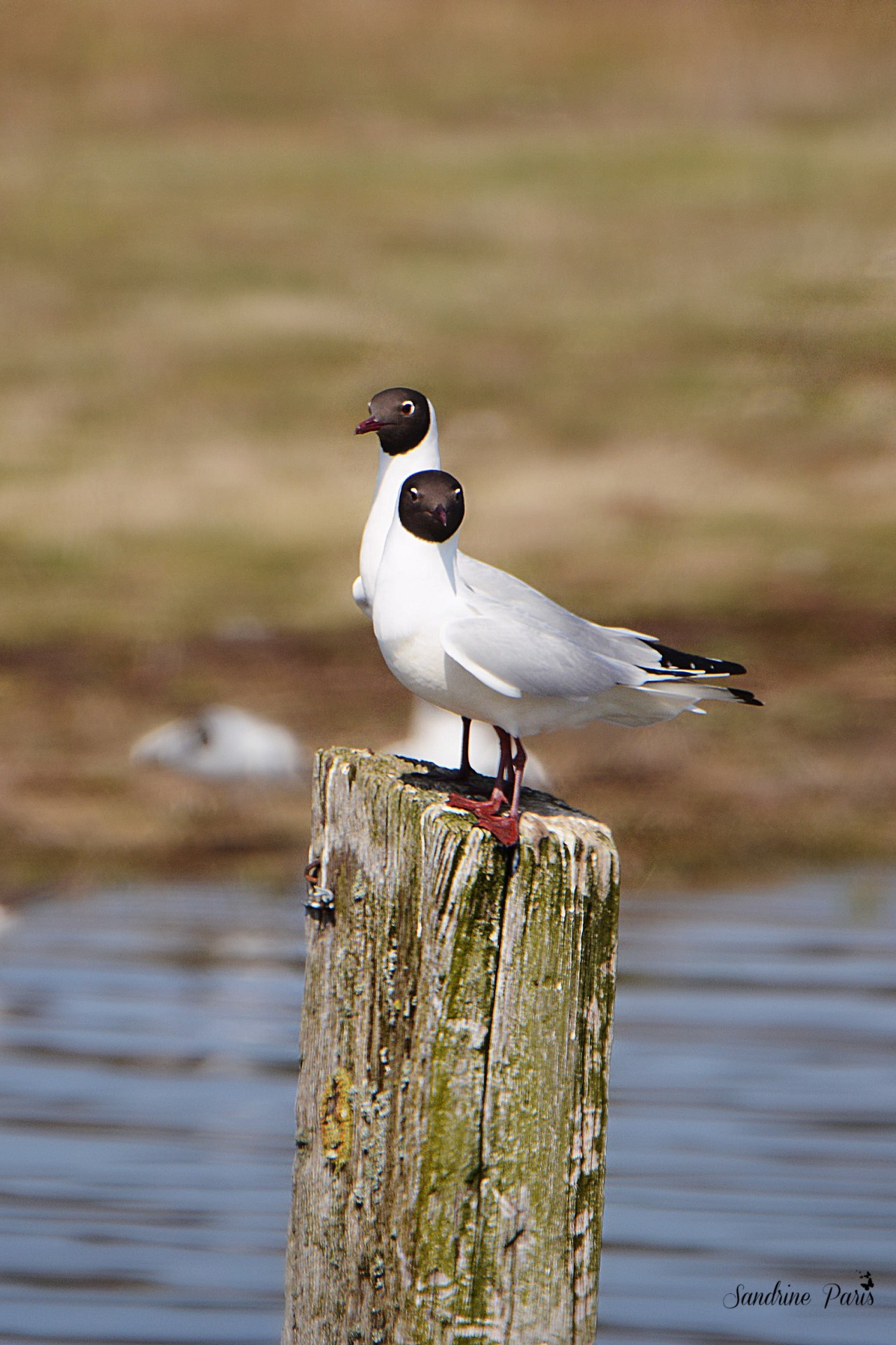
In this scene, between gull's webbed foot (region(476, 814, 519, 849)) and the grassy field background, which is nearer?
gull's webbed foot (region(476, 814, 519, 849))

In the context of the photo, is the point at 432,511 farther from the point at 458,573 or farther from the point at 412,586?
the point at 458,573

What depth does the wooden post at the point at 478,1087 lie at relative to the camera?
4102 millimetres

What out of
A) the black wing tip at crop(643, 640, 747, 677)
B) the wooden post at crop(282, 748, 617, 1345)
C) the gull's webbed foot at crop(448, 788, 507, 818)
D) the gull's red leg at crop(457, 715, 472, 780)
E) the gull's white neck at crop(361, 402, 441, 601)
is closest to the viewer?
the wooden post at crop(282, 748, 617, 1345)

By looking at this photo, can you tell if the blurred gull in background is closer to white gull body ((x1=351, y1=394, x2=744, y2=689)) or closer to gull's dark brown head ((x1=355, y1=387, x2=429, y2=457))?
gull's dark brown head ((x1=355, y1=387, x2=429, y2=457))

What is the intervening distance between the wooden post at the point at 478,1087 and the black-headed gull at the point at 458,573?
→ 23.1 inches

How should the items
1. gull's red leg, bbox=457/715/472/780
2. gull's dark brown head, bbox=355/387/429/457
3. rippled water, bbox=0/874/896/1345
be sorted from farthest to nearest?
1. rippled water, bbox=0/874/896/1345
2. gull's dark brown head, bbox=355/387/429/457
3. gull's red leg, bbox=457/715/472/780

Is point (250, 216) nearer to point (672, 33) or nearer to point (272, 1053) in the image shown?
point (672, 33)

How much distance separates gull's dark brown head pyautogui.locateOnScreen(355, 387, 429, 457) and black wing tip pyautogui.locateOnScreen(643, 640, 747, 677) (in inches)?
41.7

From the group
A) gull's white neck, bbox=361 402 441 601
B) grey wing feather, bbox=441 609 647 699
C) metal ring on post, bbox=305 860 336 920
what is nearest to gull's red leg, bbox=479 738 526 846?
grey wing feather, bbox=441 609 647 699

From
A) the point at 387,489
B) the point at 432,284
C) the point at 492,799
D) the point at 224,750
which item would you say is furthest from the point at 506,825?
the point at 432,284

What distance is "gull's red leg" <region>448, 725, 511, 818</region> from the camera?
4246mm

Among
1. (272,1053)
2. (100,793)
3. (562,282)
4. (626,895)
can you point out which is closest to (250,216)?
(562,282)

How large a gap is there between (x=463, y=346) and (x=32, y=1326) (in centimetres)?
2062

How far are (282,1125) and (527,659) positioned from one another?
3.45 m
